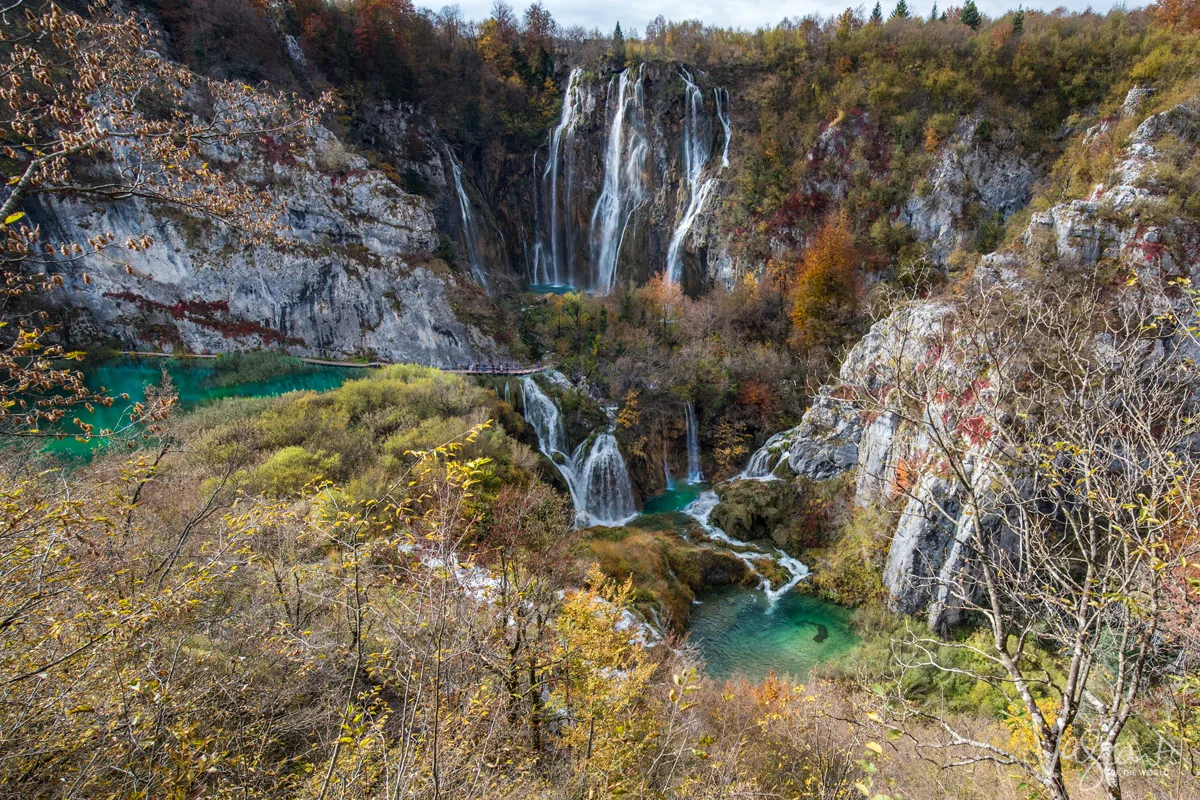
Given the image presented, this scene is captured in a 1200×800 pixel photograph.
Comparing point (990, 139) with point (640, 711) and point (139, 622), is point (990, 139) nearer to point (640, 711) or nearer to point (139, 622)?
point (640, 711)

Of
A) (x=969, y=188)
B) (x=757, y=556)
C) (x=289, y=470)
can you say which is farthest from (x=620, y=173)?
(x=289, y=470)

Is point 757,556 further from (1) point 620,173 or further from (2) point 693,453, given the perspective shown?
(1) point 620,173

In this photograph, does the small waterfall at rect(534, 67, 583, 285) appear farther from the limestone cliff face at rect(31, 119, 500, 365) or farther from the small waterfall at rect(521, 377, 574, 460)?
the small waterfall at rect(521, 377, 574, 460)

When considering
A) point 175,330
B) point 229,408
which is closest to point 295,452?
point 229,408

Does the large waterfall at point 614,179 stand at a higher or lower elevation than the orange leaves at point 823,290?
higher

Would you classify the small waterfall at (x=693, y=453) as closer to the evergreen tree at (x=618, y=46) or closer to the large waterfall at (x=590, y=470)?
the large waterfall at (x=590, y=470)

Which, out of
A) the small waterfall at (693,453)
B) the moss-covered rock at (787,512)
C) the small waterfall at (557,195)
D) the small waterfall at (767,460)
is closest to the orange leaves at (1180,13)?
the small waterfall at (767,460)
